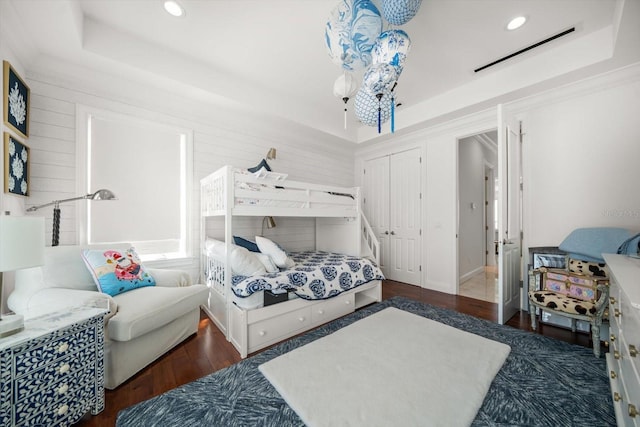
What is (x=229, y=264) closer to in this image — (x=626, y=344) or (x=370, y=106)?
(x=370, y=106)

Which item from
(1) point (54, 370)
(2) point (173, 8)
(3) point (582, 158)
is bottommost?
(1) point (54, 370)

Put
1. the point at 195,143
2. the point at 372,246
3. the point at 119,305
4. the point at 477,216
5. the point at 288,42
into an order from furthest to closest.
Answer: the point at 477,216 → the point at 372,246 → the point at 195,143 → the point at 288,42 → the point at 119,305

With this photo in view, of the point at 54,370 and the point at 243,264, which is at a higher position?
the point at 243,264

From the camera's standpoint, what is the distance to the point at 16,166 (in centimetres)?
188

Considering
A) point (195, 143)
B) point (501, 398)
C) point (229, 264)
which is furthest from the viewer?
point (195, 143)

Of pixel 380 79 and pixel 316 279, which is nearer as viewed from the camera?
pixel 380 79

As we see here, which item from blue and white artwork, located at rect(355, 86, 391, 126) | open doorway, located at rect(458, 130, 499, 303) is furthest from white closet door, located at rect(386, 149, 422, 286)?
blue and white artwork, located at rect(355, 86, 391, 126)

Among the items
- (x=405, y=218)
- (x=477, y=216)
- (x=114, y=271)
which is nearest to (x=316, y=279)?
(x=114, y=271)

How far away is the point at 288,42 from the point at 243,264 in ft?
6.87

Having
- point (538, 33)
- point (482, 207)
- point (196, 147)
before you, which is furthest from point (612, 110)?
point (196, 147)

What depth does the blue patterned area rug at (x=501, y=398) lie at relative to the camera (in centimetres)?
133

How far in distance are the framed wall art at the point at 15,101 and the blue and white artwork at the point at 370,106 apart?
2.54 metres

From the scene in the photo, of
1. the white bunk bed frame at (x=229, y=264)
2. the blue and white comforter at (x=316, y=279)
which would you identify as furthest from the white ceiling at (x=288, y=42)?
the blue and white comforter at (x=316, y=279)

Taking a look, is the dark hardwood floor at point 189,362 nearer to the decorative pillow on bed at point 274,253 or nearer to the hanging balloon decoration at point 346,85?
the decorative pillow on bed at point 274,253
